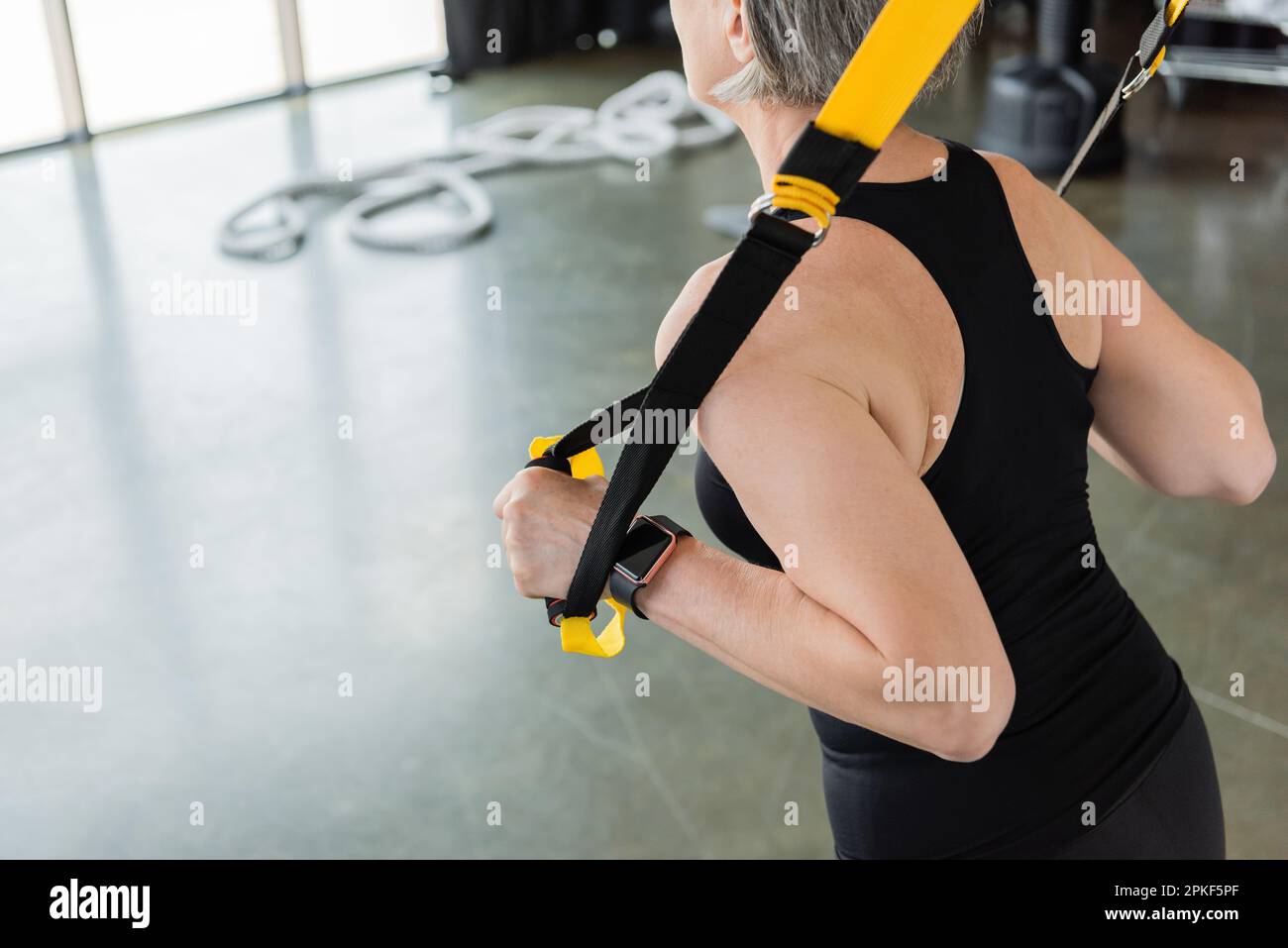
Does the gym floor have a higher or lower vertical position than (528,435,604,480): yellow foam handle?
lower

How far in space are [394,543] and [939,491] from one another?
2637mm

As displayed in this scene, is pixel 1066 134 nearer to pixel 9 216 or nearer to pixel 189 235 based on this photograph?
pixel 189 235

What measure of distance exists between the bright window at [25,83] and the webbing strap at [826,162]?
6976 mm

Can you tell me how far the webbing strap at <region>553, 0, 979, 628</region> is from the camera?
3.05ft

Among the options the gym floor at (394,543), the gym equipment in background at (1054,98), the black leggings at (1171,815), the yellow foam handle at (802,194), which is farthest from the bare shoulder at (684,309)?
the gym equipment in background at (1054,98)

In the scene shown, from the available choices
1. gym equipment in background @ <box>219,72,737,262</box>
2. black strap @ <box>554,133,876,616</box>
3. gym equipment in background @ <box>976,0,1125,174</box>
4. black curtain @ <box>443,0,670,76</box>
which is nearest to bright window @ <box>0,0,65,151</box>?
gym equipment in background @ <box>219,72,737,262</box>

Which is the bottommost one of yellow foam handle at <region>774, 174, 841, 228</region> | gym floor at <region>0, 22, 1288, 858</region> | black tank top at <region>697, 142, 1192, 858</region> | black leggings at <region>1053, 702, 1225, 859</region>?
gym floor at <region>0, 22, 1288, 858</region>

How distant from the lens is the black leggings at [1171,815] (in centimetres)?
129

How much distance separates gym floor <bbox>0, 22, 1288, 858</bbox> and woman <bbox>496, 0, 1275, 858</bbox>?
53.4 inches

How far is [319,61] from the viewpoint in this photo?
8.16 meters

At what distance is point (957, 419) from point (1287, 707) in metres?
2.17

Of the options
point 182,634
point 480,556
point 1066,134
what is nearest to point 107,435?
point 182,634

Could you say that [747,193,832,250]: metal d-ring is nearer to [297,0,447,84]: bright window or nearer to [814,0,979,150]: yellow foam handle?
[814,0,979,150]: yellow foam handle

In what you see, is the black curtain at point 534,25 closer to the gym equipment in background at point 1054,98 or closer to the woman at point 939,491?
the gym equipment in background at point 1054,98
